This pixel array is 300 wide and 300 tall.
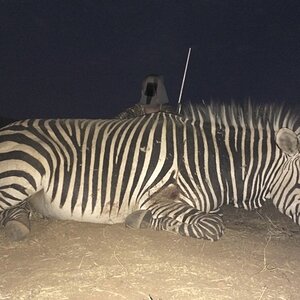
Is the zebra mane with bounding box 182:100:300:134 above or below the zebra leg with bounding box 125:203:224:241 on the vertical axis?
above

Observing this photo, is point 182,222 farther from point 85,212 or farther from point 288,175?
point 288,175

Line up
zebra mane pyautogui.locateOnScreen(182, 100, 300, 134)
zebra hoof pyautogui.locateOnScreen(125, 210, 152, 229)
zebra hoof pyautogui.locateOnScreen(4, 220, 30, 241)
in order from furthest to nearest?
zebra mane pyautogui.locateOnScreen(182, 100, 300, 134) < zebra hoof pyautogui.locateOnScreen(125, 210, 152, 229) < zebra hoof pyautogui.locateOnScreen(4, 220, 30, 241)

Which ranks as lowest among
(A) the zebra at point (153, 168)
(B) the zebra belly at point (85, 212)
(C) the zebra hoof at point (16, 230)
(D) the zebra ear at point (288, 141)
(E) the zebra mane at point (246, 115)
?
(C) the zebra hoof at point (16, 230)

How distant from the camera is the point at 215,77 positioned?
866cm

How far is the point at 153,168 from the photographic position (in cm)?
375

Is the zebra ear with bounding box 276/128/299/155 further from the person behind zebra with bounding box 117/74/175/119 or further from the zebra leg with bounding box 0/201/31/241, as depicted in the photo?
the zebra leg with bounding box 0/201/31/241

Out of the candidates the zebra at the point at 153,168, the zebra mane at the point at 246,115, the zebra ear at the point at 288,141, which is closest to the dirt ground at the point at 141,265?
the zebra at the point at 153,168

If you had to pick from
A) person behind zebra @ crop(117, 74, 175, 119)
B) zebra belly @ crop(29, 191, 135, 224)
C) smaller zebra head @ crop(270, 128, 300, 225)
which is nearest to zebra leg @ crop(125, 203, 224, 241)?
zebra belly @ crop(29, 191, 135, 224)

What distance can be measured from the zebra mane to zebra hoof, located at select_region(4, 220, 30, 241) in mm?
1798

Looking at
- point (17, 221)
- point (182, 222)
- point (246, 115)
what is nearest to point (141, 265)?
point (182, 222)

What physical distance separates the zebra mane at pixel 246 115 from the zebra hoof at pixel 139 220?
1.05 metres

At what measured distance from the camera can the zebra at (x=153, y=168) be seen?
368cm

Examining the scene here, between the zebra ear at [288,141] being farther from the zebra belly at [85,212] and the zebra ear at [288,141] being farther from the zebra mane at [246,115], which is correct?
the zebra belly at [85,212]

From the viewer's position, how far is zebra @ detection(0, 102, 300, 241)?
368 cm
